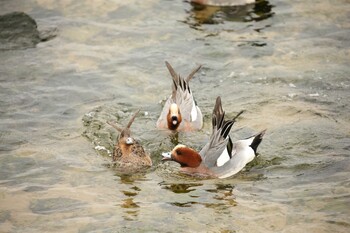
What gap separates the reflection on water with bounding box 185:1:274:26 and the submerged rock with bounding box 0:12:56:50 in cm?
293

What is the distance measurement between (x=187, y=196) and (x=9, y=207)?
202cm

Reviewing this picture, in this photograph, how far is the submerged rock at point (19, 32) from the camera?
488 inches

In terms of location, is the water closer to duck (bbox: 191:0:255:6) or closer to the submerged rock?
duck (bbox: 191:0:255:6)

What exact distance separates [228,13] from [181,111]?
3990mm

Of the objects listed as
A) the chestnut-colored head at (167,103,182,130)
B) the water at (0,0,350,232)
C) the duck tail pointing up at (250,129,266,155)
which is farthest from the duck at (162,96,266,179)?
the chestnut-colored head at (167,103,182,130)

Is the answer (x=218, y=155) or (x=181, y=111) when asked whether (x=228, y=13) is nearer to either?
(x=181, y=111)

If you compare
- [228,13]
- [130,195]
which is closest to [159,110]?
[130,195]

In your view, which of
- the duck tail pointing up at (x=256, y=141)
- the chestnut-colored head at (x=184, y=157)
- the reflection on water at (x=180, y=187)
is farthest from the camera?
the duck tail pointing up at (x=256, y=141)

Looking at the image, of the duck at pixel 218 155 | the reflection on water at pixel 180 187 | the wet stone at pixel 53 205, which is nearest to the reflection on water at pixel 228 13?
the duck at pixel 218 155

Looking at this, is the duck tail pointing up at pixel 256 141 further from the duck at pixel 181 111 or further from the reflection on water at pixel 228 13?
the reflection on water at pixel 228 13

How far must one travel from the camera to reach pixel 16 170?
840 centimetres

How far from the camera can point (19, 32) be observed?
12625 mm

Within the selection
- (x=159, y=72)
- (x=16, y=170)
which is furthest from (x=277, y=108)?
(x=16, y=170)

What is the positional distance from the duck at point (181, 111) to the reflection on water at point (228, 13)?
116 inches
